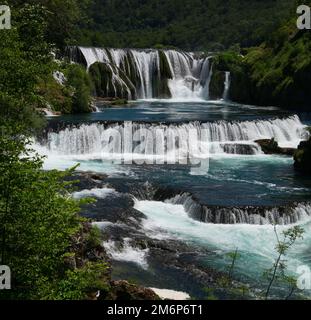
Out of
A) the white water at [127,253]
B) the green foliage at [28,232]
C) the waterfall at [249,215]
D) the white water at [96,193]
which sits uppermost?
the green foliage at [28,232]

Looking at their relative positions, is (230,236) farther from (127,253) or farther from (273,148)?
(273,148)

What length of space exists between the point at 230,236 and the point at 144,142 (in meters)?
13.2

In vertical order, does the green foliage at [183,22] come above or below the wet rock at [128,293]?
above

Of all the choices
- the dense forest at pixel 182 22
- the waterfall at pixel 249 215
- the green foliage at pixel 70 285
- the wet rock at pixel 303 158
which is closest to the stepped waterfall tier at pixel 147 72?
the dense forest at pixel 182 22

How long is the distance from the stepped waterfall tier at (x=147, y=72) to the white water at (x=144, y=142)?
1922cm

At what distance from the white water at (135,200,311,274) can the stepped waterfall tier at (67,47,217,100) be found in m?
30.6

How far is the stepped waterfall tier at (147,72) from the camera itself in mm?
49438

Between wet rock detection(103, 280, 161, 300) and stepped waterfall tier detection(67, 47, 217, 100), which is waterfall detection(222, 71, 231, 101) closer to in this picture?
stepped waterfall tier detection(67, 47, 217, 100)

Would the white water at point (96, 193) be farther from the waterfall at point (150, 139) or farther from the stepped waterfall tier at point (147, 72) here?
the stepped waterfall tier at point (147, 72)

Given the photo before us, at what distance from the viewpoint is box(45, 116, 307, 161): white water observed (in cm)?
2930

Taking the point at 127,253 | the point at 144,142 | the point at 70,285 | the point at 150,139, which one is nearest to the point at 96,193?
the point at 127,253

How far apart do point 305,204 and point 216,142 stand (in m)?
11.9

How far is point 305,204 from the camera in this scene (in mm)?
19688

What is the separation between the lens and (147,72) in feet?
177
